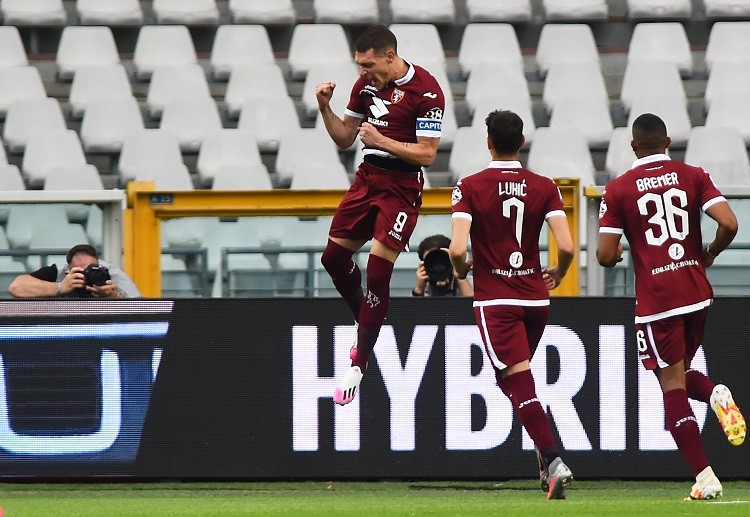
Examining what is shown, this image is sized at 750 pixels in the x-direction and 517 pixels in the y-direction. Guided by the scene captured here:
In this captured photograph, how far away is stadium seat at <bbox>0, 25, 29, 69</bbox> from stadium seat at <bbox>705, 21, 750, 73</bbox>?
21.7ft

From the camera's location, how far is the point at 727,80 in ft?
42.7

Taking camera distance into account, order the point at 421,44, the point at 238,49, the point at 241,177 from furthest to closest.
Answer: the point at 238,49
the point at 421,44
the point at 241,177

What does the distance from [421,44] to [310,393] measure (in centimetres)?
575

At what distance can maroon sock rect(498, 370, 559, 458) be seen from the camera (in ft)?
21.8

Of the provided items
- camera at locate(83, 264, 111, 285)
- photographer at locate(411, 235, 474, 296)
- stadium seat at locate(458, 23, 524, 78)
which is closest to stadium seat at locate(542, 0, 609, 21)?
stadium seat at locate(458, 23, 524, 78)

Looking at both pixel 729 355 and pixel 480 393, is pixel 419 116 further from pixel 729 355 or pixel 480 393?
pixel 729 355

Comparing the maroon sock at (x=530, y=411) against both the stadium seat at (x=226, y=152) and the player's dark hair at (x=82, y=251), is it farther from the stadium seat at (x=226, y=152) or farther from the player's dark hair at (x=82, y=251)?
the stadium seat at (x=226, y=152)

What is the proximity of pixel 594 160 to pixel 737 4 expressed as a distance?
9.20 ft

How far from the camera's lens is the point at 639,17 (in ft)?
46.2

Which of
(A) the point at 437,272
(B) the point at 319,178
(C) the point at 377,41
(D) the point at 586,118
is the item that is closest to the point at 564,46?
→ (D) the point at 586,118

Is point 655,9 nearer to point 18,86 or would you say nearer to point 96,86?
point 96,86

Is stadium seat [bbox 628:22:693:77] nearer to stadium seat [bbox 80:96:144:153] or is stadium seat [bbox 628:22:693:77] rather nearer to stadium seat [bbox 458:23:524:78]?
stadium seat [bbox 458:23:524:78]

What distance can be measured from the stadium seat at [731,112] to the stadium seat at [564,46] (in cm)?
130

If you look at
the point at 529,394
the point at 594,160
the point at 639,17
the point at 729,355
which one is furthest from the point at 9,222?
the point at 639,17
